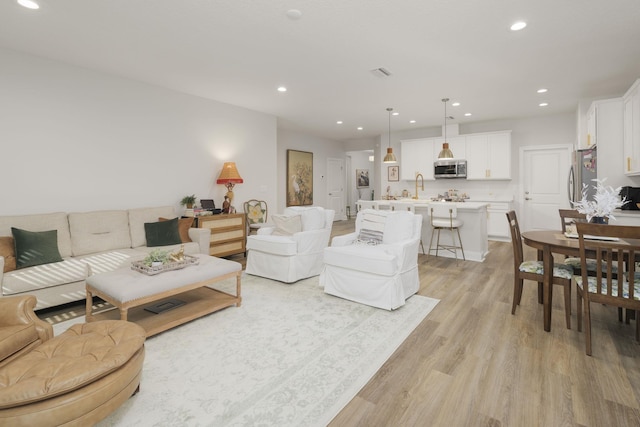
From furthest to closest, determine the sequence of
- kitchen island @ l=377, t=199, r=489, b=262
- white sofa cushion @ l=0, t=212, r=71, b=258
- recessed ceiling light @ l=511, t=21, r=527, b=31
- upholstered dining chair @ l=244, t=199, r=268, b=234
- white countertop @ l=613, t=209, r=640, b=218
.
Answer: upholstered dining chair @ l=244, t=199, r=268, b=234
kitchen island @ l=377, t=199, r=489, b=262
white countertop @ l=613, t=209, r=640, b=218
white sofa cushion @ l=0, t=212, r=71, b=258
recessed ceiling light @ l=511, t=21, r=527, b=31

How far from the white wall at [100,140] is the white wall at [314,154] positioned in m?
2.48

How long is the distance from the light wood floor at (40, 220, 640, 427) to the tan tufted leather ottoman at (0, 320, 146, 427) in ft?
3.74

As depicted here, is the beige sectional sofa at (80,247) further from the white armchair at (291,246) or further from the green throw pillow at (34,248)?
the white armchair at (291,246)

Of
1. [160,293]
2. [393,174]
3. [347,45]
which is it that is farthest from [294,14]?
[393,174]

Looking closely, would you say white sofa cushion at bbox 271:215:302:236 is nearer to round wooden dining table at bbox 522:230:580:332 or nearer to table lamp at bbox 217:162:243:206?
table lamp at bbox 217:162:243:206

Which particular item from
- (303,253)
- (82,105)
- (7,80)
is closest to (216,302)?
(303,253)

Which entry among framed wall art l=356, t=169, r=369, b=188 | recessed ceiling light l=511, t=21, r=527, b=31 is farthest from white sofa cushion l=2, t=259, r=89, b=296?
framed wall art l=356, t=169, r=369, b=188

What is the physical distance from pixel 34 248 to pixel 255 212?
3.41 metres

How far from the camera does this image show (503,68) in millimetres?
A: 3932

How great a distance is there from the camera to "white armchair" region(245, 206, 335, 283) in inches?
157

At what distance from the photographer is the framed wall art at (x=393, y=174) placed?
28.3 ft

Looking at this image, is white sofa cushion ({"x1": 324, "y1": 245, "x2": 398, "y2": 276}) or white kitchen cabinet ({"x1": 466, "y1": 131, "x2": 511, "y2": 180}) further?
white kitchen cabinet ({"x1": 466, "y1": 131, "x2": 511, "y2": 180})

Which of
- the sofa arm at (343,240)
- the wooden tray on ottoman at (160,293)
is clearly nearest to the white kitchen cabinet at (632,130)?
the sofa arm at (343,240)

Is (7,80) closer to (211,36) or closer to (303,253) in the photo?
(211,36)
